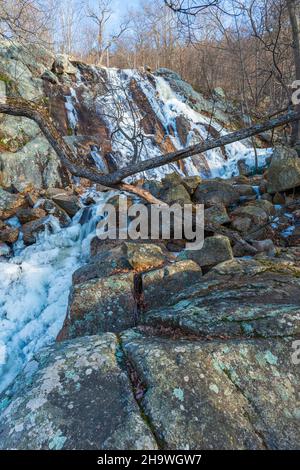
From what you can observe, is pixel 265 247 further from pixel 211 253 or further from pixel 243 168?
pixel 243 168

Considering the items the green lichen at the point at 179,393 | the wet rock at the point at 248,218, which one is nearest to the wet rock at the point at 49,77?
the wet rock at the point at 248,218

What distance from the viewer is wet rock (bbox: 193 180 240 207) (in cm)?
860

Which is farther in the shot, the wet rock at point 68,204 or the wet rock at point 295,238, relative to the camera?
the wet rock at point 68,204

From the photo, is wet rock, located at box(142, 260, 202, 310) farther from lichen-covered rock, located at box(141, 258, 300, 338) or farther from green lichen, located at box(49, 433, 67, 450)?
green lichen, located at box(49, 433, 67, 450)

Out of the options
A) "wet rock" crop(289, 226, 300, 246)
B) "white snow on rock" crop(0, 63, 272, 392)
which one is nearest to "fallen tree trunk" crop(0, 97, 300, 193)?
"white snow on rock" crop(0, 63, 272, 392)

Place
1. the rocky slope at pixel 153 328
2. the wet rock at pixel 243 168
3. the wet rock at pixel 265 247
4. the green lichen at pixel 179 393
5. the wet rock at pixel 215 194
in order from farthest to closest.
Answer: the wet rock at pixel 243 168, the wet rock at pixel 215 194, the wet rock at pixel 265 247, the green lichen at pixel 179 393, the rocky slope at pixel 153 328

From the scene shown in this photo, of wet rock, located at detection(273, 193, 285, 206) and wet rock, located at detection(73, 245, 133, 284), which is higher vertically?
wet rock, located at detection(273, 193, 285, 206)

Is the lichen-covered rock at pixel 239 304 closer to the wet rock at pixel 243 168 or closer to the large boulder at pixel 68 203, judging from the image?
the large boulder at pixel 68 203

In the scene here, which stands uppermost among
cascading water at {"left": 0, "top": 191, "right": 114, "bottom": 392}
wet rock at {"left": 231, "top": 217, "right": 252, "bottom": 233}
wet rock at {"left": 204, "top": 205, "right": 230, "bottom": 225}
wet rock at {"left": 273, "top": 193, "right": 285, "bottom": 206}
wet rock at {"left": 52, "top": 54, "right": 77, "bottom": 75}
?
wet rock at {"left": 52, "top": 54, "right": 77, "bottom": 75}

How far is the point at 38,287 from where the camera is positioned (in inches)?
261

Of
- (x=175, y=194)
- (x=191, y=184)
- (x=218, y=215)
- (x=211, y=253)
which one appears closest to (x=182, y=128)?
(x=191, y=184)

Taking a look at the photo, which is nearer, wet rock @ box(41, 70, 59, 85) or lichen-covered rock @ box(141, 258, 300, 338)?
lichen-covered rock @ box(141, 258, 300, 338)

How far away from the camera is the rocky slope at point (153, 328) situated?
1.80 meters

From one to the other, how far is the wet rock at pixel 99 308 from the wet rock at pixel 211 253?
1.52 metres
